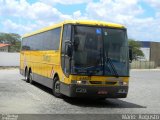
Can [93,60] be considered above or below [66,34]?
below

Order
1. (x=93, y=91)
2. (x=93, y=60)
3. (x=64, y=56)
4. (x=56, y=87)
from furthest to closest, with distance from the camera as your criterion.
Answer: (x=56, y=87), (x=64, y=56), (x=93, y=60), (x=93, y=91)

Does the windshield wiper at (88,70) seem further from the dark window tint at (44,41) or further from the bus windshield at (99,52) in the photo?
the dark window tint at (44,41)

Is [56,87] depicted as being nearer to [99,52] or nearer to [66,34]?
[66,34]

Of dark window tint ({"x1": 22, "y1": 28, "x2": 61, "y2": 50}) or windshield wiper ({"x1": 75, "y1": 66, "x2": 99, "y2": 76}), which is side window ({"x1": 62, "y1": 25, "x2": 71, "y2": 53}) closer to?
dark window tint ({"x1": 22, "y1": 28, "x2": 61, "y2": 50})

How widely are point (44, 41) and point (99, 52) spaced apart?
6.42 metres

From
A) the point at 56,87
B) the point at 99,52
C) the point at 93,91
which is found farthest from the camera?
the point at 56,87

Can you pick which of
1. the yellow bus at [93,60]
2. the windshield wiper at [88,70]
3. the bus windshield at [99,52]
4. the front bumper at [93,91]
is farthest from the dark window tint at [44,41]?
the front bumper at [93,91]

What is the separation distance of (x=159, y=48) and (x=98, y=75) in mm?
101710

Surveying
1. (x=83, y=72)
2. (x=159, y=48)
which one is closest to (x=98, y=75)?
(x=83, y=72)

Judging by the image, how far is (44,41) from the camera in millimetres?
21922

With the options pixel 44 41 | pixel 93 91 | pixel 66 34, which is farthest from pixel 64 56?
pixel 44 41

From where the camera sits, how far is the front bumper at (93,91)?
613 inches

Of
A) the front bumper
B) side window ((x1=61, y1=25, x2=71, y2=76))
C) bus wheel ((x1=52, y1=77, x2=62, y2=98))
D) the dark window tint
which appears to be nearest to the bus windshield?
side window ((x1=61, y1=25, x2=71, y2=76))

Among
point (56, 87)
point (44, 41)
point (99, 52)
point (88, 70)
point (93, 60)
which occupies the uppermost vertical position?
point (44, 41)
